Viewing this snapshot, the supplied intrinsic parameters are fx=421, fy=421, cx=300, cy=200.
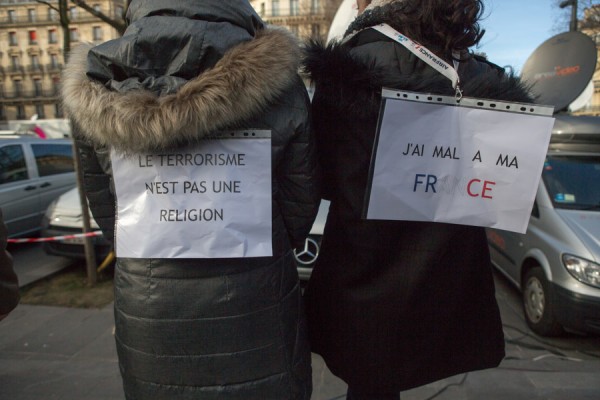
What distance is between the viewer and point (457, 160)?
4.47 feet

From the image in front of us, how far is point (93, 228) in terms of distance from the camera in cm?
520

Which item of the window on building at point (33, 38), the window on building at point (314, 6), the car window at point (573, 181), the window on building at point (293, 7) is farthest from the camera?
the window on building at point (33, 38)

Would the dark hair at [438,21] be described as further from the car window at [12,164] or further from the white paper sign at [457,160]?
the car window at [12,164]

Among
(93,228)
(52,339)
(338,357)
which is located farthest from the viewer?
(93,228)

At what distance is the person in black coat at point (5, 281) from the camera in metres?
1.60

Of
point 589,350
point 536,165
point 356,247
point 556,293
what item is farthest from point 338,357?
point 589,350

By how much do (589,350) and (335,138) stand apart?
370 centimetres

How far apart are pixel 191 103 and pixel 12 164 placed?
722 cm

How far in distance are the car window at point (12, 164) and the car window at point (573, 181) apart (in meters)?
7.62

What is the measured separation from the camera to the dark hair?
1299 mm

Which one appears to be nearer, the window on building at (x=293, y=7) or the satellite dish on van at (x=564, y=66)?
the satellite dish on van at (x=564, y=66)

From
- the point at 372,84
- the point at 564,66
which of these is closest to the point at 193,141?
the point at 372,84

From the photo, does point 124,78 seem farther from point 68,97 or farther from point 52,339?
point 52,339

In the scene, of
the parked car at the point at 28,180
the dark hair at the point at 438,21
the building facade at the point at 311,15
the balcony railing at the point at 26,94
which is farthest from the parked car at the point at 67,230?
A: the balcony railing at the point at 26,94
